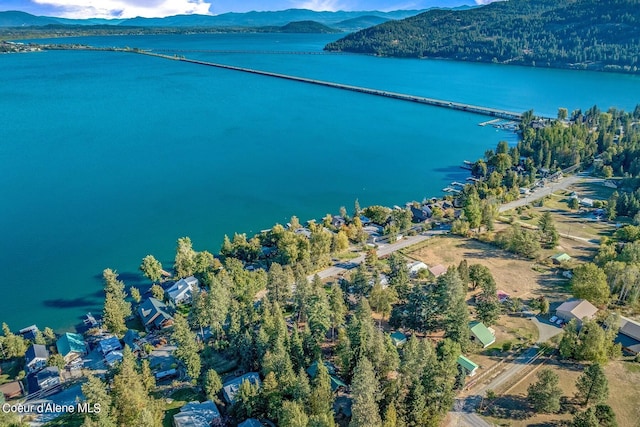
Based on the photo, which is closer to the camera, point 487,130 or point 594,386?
point 594,386

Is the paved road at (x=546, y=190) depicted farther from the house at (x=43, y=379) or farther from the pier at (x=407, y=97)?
the house at (x=43, y=379)

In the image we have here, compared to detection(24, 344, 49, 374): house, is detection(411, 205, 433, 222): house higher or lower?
higher

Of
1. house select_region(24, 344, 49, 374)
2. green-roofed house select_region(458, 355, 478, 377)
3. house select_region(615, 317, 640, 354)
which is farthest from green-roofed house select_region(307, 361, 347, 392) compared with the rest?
house select_region(615, 317, 640, 354)

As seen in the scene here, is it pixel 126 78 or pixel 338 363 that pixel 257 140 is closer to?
pixel 338 363

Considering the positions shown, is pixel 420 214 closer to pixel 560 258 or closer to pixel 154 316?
pixel 560 258

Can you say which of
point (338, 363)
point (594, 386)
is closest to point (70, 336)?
point (338, 363)

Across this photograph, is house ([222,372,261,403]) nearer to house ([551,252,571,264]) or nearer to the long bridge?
house ([551,252,571,264])

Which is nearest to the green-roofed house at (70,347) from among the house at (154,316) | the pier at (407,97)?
the house at (154,316)

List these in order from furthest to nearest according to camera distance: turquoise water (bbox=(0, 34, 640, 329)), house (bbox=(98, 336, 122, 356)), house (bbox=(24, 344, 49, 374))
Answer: turquoise water (bbox=(0, 34, 640, 329)) → house (bbox=(98, 336, 122, 356)) → house (bbox=(24, 344, 49, 374))
